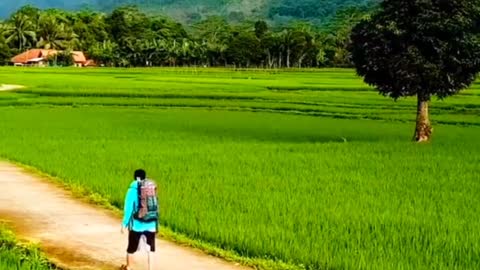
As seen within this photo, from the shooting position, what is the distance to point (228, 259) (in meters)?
9.12

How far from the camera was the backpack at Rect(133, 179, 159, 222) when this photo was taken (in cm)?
849

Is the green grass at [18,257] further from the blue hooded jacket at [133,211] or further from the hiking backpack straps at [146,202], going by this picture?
the hiking backpack straps at [146,202]

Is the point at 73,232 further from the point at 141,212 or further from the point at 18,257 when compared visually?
the point at 141,212

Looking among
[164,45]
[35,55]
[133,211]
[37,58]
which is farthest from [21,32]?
[133,211]

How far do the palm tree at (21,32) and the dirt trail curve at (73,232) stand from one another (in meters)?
112

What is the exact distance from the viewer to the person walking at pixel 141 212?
27.9 ft

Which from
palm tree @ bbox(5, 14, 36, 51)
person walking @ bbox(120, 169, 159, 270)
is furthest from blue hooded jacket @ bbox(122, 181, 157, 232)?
palm tree @ bbox(5, 14, 36, 51)

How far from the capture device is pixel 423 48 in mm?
25672

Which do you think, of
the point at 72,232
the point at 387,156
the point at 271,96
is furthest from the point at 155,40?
the point at 72,232

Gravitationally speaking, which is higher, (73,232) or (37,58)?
(73,232)

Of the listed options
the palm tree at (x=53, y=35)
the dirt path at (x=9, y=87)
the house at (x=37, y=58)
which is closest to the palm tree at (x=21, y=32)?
the palm tree at (x=53, y=35)

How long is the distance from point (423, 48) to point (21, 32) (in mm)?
104341

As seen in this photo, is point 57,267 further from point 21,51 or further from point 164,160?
point 21,51

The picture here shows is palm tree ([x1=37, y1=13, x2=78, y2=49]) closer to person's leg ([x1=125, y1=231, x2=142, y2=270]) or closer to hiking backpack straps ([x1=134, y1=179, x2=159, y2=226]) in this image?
person's leg ([x1=125, y1=231, x2=142, y2=270])
